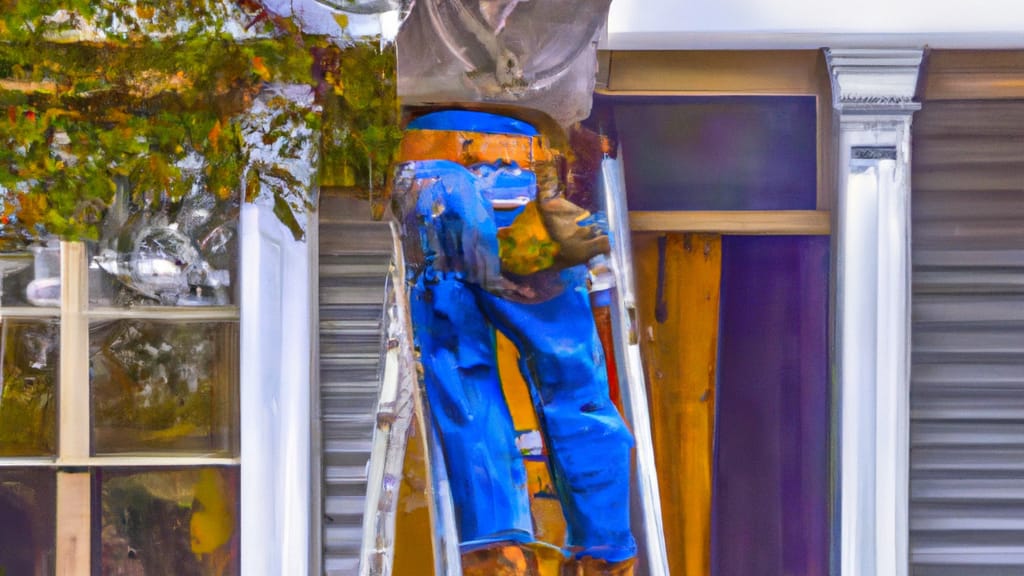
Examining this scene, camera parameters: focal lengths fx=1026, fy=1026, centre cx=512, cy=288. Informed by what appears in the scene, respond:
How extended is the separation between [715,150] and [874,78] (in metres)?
0.54

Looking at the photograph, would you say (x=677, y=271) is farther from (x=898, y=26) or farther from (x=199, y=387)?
(x=199, y=387)

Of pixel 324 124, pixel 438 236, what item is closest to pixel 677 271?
pixel 438 236

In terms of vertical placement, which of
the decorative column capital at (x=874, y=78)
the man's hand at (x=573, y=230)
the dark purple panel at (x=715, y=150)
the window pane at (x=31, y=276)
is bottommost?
the window pane at (x=31, y=276)

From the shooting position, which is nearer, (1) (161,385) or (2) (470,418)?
(2) (470,418)

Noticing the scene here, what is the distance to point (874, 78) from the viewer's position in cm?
324

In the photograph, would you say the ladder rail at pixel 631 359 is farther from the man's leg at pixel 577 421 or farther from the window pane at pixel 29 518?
the window pane at pixel 29 518

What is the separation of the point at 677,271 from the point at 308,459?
4.34ft

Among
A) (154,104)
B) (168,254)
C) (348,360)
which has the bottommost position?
(348,360)

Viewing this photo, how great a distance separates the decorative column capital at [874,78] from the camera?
323 cm

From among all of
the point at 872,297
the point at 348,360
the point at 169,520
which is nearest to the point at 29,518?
the point at 169,520

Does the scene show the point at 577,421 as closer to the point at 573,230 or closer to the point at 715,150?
the point at 573,230

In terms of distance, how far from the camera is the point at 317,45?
3.20 meters

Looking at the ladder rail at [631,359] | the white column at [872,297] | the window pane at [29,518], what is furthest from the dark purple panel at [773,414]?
the window pane at [29,518]

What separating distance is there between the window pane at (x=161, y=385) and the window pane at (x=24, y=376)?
0.13 meters
